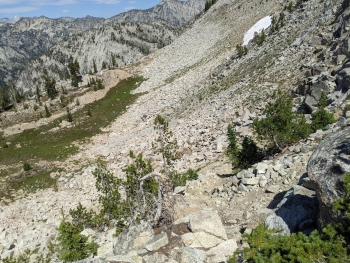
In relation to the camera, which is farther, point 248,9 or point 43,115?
point 248,9

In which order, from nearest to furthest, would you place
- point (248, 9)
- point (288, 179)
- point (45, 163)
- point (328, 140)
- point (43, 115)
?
point (328, 140) → point (288, 179) → point (45, 163) → point (43, 115) → point (248, 9)

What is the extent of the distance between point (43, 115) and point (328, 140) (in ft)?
193

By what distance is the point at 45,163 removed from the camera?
3575 cm

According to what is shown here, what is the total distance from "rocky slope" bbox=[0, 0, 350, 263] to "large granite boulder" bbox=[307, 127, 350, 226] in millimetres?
213

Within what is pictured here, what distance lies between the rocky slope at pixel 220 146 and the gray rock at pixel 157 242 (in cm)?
4

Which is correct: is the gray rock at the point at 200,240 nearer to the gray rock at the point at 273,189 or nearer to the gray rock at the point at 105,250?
the gray rock at the point at 105,250

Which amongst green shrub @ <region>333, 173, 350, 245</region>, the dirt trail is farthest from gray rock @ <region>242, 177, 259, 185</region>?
the dirt trail

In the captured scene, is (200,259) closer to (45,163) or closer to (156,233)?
(156,233)

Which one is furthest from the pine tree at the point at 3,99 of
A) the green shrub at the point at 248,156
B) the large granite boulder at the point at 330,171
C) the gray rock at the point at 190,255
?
the large granite boulder at the point at 330,171

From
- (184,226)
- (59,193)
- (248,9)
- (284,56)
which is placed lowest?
(59,193)

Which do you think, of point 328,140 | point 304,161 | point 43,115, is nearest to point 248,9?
point 43,115

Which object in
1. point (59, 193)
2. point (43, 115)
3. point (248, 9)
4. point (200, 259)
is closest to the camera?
point (200, 259)

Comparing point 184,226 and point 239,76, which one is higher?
point 239,76

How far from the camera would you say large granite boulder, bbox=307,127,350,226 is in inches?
268
